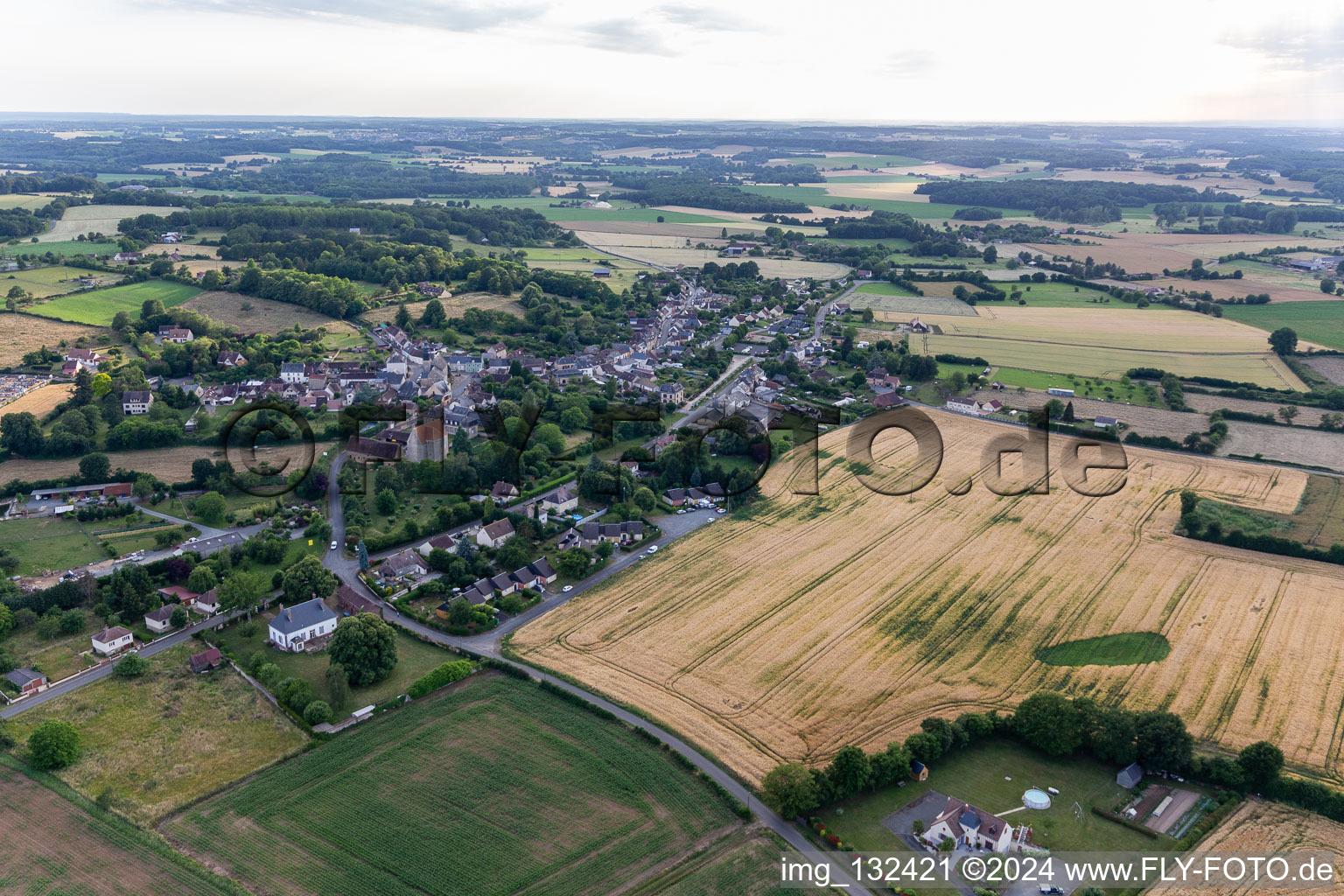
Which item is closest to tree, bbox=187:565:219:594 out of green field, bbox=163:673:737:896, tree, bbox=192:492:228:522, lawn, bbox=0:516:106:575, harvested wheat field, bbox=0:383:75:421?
lawn, bbox=0:516:106:575

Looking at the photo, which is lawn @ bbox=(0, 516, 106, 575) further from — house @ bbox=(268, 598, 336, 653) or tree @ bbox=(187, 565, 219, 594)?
house @ bbox=(268, 598, 336, 653)

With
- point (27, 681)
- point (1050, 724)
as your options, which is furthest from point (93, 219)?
point (1050, 724)

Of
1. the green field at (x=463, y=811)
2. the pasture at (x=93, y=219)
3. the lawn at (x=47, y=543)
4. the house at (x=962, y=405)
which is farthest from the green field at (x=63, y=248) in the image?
the green field at (x=463, y=811)

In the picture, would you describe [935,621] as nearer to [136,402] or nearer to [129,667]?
[129,667]

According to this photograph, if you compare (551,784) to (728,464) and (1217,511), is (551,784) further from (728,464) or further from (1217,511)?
(1217,511)

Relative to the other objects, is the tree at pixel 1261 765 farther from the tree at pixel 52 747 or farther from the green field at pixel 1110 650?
the tree at pixel 52 747

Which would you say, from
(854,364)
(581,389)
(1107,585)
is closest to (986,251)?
(854,364)

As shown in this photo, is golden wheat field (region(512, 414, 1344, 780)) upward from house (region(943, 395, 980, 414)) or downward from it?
downward
